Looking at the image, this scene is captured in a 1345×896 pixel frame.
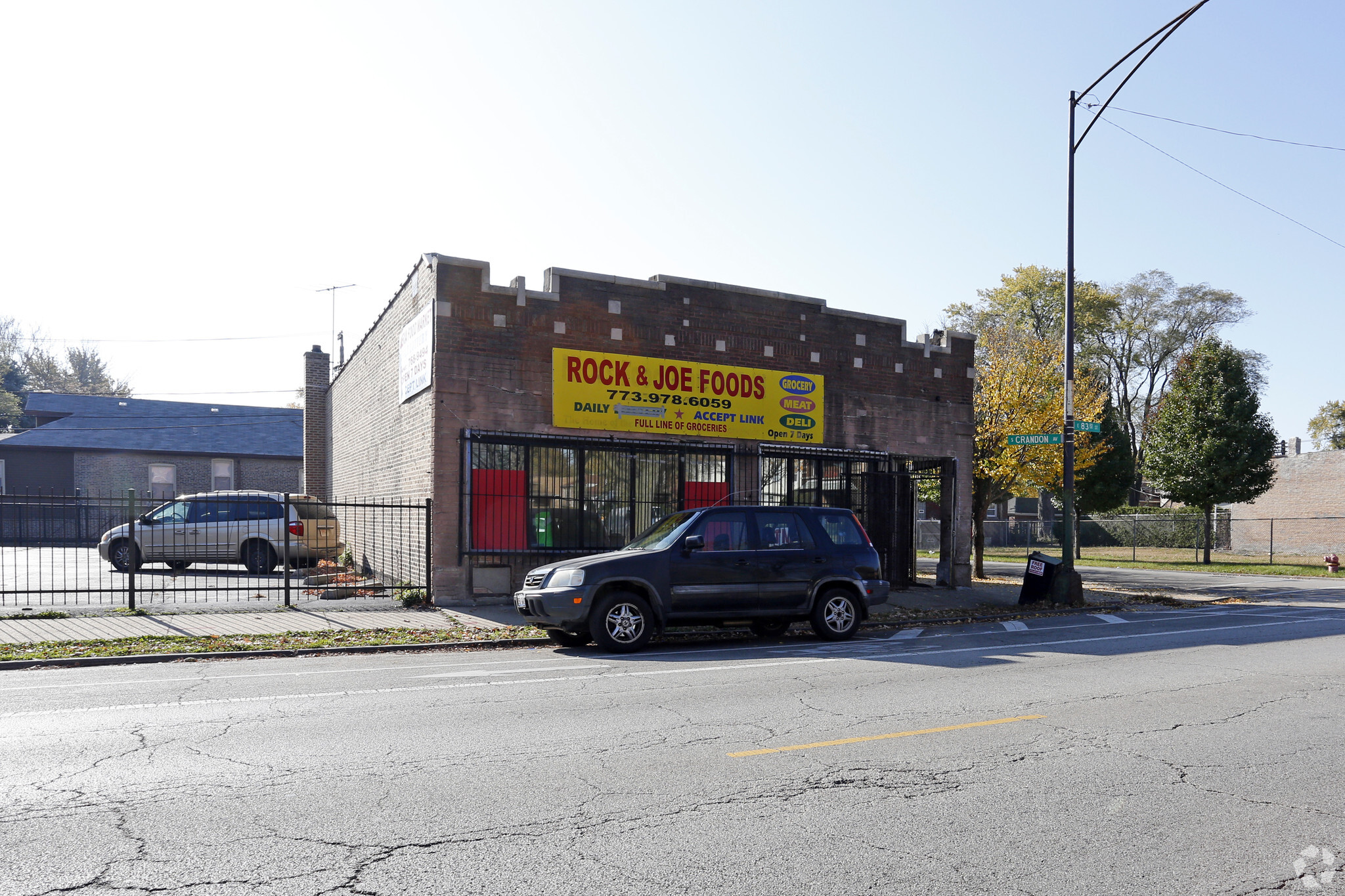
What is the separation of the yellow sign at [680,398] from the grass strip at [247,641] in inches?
180

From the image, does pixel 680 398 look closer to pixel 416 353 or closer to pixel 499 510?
pixel 499 510

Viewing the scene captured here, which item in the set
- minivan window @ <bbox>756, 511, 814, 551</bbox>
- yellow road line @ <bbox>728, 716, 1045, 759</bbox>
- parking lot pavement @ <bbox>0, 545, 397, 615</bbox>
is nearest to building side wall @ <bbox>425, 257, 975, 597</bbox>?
parking lot pavement @ <bbox>0, 545, 397, 615</bbox>

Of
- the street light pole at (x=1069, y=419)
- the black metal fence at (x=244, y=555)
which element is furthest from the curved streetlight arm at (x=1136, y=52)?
the black metal fence at (x=244, y=555)

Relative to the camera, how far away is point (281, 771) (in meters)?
5.49

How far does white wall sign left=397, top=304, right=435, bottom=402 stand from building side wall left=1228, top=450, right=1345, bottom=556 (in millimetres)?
36422

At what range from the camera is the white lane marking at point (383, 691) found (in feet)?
23.8

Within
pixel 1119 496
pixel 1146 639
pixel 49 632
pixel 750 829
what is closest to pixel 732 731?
pixel 750 829

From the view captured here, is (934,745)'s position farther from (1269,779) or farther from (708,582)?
(708,582)

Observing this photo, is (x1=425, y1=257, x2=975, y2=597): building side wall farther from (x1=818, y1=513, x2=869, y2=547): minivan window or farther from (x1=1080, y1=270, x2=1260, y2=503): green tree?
(x1=1080, y1=270, x2=1260, y2=503): green tree

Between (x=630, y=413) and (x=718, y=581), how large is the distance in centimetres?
565

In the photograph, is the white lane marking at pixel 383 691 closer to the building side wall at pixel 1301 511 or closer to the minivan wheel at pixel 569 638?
the minivan wheel at pixel 569 638

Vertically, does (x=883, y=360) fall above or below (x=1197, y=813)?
above

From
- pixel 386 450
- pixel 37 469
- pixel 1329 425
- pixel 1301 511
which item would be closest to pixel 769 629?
pixel 386 450

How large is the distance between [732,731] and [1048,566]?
12699mm
